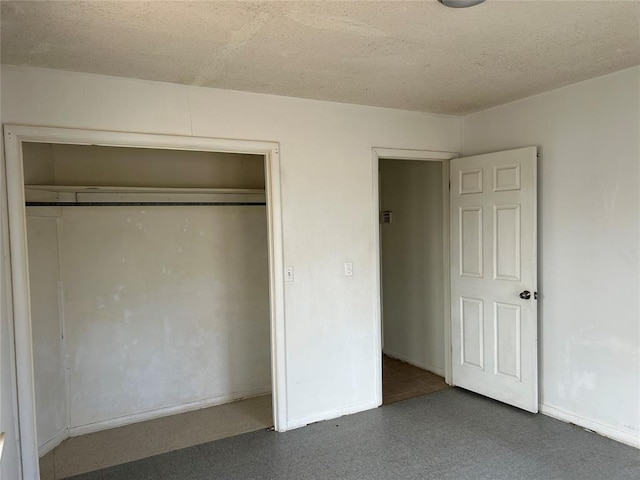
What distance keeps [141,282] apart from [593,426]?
11.3 ft

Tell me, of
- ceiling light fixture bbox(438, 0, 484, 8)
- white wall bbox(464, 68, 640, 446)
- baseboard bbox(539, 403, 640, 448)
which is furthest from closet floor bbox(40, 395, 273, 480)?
ceiling light fixture bbox(438, 0, 484, 8)

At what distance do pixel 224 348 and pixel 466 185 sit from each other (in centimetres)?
250

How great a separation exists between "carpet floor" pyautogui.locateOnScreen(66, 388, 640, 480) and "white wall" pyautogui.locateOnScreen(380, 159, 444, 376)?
46.0 inches

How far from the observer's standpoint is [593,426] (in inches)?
121

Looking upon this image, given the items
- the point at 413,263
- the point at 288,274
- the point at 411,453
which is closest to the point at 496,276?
the point at 413,263

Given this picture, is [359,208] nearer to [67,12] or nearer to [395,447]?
[395,447]

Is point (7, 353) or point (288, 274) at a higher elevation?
point (288, 274)

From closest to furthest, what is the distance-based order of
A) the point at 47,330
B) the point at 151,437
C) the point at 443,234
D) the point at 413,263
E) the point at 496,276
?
the point at 47,330 → the point at 151,437 → the point at 496,276 → the point at 443,234 → the point at 413,263

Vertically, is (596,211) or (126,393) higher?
(596,211)

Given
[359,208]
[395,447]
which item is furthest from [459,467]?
[359,208]

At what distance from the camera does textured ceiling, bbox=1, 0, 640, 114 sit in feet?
6.28

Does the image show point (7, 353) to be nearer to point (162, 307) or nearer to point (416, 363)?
point (162, 307)

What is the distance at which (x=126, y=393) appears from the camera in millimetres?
3508

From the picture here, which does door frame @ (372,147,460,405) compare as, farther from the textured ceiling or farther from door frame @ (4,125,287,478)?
door frame @ (4,125,287,478)
